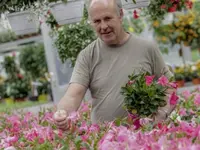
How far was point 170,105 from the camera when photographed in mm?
2756

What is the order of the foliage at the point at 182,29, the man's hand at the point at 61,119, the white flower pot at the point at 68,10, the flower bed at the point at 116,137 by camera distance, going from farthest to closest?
the foliage at the point at 182,29 < the white flower pot at the point at 68,10 < the man's hand at the point at 61,119 < the flower bed at the point at 116,137

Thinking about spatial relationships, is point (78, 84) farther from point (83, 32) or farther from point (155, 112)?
point (83, 32)

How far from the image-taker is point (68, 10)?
4.89 metres

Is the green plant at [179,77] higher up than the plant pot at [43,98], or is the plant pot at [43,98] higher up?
the green plant at [179,77]

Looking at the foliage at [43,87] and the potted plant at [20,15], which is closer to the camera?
the potted plant at [20,15]

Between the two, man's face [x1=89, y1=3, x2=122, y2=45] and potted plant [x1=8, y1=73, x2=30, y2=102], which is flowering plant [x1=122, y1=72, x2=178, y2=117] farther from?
potted plant [x1=8, y1=73, x2=30, y2=102]

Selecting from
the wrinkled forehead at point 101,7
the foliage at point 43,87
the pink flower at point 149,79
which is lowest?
the foliage at point 43,87

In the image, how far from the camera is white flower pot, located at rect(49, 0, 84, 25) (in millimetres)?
→ 4836

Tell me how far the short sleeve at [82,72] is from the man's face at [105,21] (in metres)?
0.20

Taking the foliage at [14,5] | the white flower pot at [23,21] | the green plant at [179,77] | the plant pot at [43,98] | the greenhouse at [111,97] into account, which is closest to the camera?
the greenhouse at [111,97]

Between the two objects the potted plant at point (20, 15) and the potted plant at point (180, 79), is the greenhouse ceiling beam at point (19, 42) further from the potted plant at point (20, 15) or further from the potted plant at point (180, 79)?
the potted plant at point (20, 15)

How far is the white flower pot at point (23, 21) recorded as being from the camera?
5.05m

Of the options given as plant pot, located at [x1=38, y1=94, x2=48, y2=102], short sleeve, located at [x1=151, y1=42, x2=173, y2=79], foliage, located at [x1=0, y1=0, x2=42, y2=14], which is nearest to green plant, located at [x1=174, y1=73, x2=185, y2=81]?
plant pot, located at [x1=38, y1=94, x2=48, y2=102]

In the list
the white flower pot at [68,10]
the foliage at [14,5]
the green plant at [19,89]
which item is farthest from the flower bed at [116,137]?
the green plant at [19,89]
